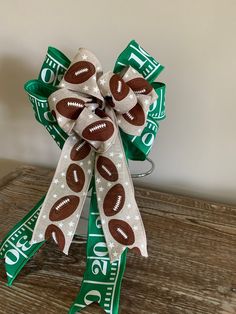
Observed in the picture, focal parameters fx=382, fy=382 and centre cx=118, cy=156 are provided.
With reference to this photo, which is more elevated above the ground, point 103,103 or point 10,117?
point 103,103

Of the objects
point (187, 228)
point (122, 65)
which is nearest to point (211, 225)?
point (187, 228)

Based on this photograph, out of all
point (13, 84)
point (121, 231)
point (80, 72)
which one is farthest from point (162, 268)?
point (13, 84)

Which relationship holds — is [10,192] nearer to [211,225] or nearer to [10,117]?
[10,117]

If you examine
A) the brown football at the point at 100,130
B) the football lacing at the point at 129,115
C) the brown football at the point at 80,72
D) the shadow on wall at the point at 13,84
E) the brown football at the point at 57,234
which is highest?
the brown football at the point at 80,72

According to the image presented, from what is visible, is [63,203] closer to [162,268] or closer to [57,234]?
[57,234]

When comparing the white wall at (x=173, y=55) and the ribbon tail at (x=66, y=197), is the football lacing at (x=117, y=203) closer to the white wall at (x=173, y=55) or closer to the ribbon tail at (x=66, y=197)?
the ribbon tail at (x=66, y=197)

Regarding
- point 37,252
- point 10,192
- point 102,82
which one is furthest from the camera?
point 10,192

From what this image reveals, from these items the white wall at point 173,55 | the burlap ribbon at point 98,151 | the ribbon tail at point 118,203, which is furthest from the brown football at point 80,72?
the white wall at point 173,55
